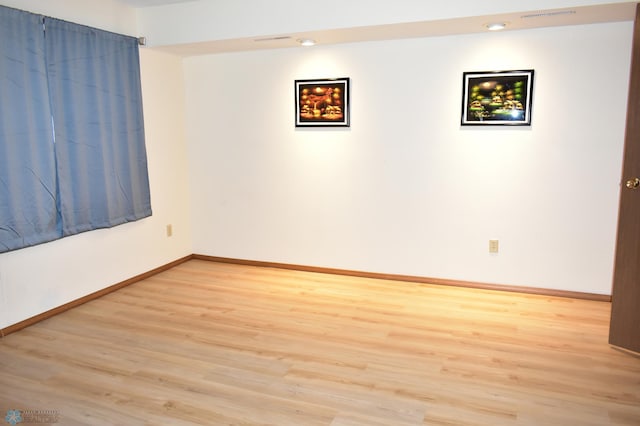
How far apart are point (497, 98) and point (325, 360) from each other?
2360mm

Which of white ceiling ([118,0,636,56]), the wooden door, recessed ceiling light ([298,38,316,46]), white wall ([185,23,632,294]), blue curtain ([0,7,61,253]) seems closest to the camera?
the wooden door

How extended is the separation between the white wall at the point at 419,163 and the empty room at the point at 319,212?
0.02 metres

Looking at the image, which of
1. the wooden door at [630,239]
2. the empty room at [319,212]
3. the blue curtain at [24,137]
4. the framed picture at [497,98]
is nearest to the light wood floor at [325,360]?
the empty room at [319,212]

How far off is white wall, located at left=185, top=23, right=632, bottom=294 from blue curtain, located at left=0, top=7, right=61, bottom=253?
65.5 inches

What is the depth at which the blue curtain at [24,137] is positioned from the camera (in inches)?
122

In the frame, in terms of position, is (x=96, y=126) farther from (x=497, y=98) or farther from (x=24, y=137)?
(x=497, y=98)

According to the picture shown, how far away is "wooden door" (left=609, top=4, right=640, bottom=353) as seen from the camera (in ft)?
9.14

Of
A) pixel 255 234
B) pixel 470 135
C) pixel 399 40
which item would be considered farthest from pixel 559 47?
pixel 255 234

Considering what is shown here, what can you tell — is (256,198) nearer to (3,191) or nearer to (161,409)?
(3,191)

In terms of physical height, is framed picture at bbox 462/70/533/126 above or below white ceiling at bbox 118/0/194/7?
below

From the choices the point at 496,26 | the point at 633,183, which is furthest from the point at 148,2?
the point at 633,183

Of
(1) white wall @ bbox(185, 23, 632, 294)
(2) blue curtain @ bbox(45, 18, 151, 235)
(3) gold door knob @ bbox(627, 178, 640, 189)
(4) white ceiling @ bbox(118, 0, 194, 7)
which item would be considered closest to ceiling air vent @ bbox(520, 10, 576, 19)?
(1) white wall @ bbox(185, 23, 632, 294)

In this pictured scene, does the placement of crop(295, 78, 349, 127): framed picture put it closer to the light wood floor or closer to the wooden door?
the light wood floor

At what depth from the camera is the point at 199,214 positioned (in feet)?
16.4
